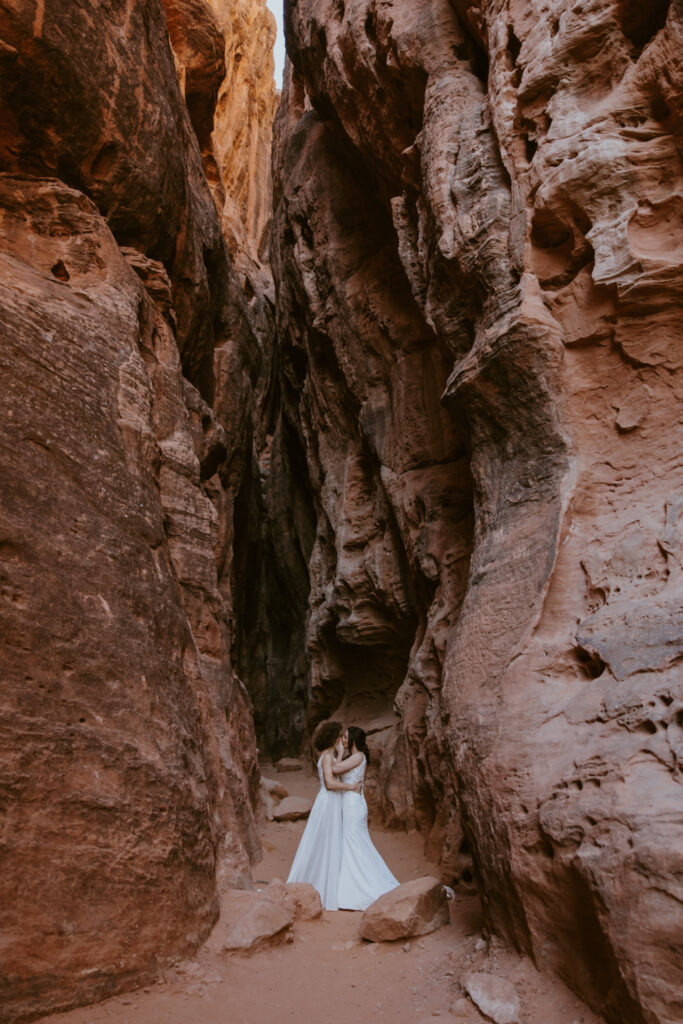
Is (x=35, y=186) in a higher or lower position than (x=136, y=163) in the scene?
lower

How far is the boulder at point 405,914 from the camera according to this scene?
207 inches

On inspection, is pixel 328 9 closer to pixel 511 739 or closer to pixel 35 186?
pixel 35 186

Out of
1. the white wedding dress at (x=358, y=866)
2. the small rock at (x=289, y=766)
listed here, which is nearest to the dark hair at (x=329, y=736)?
the white wedding dress at (x=358, y=866)

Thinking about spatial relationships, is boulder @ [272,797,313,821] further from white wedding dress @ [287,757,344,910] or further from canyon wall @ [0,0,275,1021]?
white wedding dress @ [287,757,344,910]

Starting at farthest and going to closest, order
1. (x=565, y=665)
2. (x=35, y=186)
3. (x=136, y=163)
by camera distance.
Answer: (x=136, y=163) < (x=35, y=186) < (x=565, y=665)

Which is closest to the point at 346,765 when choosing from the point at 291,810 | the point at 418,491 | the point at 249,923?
the point at 249,923

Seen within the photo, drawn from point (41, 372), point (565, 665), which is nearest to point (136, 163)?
point (41, 372)

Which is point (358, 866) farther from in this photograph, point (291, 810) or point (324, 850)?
point (291, 810)

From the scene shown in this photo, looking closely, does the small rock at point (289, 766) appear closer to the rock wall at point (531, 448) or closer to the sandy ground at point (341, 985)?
the rock wall at point (531, 448)

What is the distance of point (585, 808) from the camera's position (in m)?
3.82

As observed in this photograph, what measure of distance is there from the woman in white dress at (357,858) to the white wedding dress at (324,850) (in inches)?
2.4

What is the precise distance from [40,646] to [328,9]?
11141 mm

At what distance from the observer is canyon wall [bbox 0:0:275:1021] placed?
13.3 feet

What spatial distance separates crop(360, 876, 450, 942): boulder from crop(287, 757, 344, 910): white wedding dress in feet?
4.02
